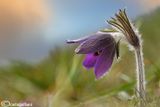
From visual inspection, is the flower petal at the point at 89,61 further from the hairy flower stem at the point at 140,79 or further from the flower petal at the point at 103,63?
the hairy flower stem at the point at 140,79

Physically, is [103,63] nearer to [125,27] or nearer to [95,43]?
[95,43]

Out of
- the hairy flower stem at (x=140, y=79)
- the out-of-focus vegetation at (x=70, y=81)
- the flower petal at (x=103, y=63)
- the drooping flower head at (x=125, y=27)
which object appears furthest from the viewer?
the out-of-focus vegetation at (x=70, y=81)

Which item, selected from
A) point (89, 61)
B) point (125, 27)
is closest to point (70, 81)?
point (89, 61)

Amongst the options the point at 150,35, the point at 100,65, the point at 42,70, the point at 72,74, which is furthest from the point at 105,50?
the point at 150,35

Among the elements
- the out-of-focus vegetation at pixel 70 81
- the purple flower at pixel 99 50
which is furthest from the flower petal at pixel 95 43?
the out-of-focus vegetation at pixel 70 81

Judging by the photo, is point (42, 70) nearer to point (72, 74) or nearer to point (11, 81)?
point (11, 81)
